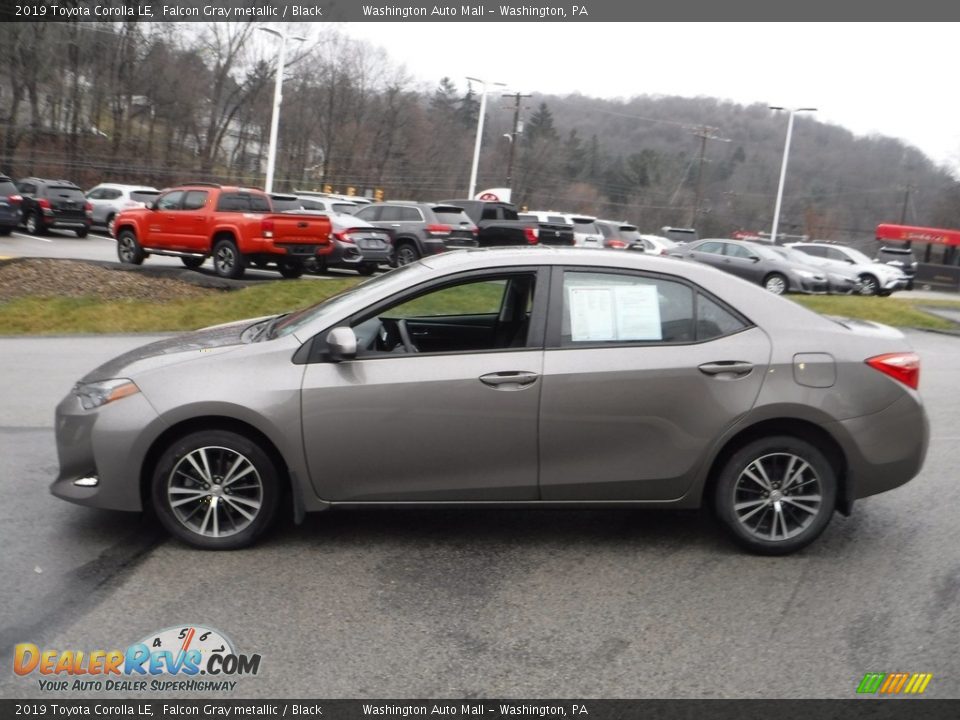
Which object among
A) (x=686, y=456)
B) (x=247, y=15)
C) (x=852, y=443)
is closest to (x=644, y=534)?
(x=686, y=456)

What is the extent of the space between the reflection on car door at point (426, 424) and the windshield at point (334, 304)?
0.36 metres

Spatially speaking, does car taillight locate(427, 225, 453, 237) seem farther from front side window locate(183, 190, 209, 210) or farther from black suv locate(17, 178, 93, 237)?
black suv locate(17, 178, 93, 237)

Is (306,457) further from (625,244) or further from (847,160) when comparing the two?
(847,160)

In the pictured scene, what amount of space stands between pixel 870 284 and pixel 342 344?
27543mm

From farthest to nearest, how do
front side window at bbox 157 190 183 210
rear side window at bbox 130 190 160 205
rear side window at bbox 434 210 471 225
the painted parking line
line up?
rear side window at bbox 130 190 160 205, the painted parking line, rear side window at bbox 434 210 471 225, front side window at bbox 157 190 183 210

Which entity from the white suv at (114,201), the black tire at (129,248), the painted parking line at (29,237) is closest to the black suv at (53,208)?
the painted parking line at (29,237)

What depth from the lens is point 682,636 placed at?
4336mm

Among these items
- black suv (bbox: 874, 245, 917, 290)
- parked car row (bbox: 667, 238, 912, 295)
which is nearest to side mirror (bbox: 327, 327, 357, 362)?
parked car row (bbox: 667, 238, 912, 295)

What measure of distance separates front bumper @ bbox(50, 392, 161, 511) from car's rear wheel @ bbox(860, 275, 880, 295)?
27.5 metres

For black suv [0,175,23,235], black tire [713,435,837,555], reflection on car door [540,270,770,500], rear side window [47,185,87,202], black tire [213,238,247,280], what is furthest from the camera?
rear side window [47,185,87,202]

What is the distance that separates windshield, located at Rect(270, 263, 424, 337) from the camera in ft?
Answer: 17.6

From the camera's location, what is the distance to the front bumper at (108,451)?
505 centimetres

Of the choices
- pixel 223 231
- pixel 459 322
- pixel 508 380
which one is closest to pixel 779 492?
pixel 508 380

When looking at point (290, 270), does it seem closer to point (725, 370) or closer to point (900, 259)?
point (725, 370)
